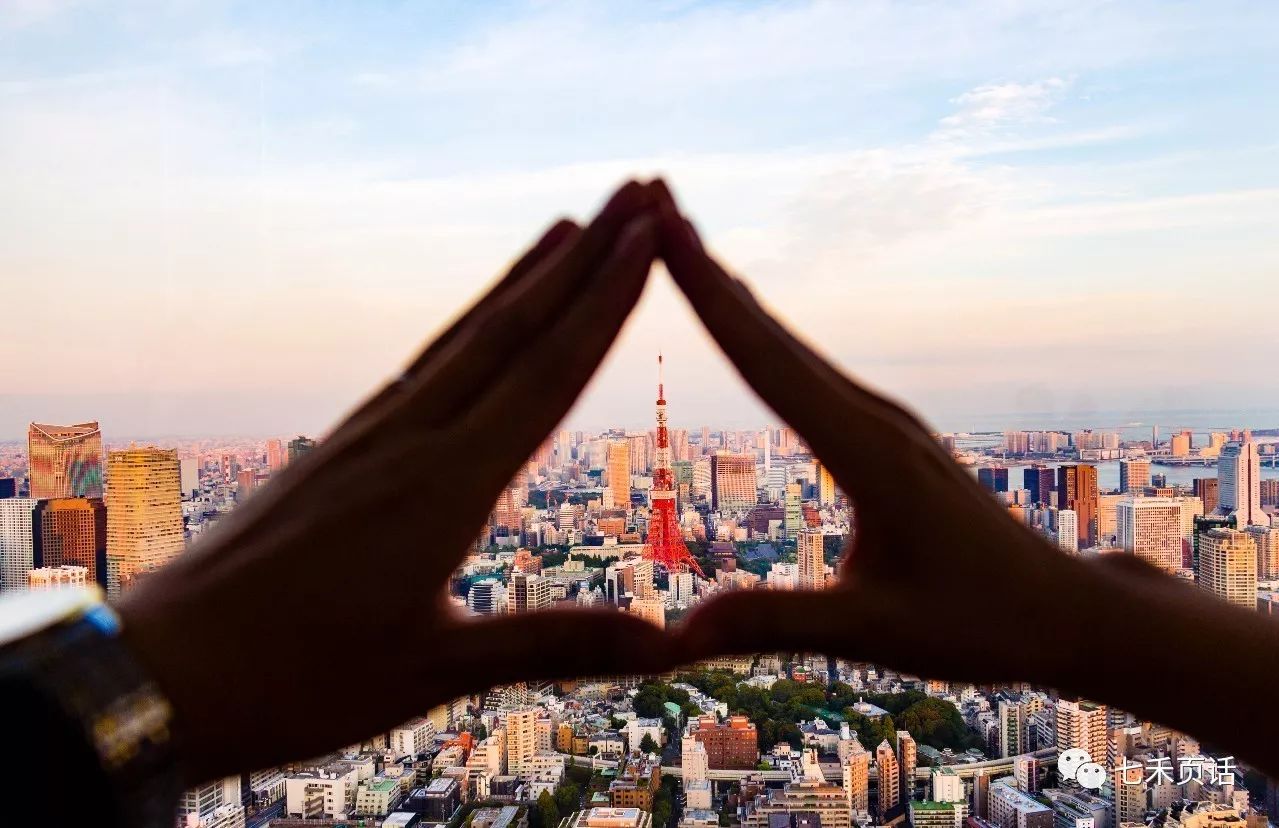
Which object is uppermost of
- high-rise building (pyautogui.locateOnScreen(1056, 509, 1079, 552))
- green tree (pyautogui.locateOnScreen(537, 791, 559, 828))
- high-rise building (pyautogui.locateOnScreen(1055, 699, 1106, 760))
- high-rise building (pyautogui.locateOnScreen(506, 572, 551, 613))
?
high-rise building (pyautogui.locateOnScreen(1056, 509, 1079, 552))

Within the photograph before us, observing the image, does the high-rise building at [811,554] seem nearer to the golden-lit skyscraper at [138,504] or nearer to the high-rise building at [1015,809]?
the high-rise building at [1015,809]

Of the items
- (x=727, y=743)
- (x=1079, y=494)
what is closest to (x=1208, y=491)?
(x=1079, y=494)

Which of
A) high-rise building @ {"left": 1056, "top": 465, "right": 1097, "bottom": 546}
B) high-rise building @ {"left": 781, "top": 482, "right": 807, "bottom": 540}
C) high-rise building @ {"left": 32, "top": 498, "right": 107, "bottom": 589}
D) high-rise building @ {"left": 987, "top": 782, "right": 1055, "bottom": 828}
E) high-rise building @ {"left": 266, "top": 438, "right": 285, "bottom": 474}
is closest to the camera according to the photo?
high-rise building @ {"left": 266, "top": 438, "right": 285, "bottom": 474}

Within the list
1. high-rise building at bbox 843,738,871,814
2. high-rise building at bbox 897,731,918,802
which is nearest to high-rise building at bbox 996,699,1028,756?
high-rise building at bbox 897,731,918,802

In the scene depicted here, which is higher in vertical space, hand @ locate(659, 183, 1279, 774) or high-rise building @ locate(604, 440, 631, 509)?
hand @ locate(659, 183, 1279, 774)

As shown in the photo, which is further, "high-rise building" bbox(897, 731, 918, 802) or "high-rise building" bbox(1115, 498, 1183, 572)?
"high-rise building" bbox(1115, 498, 1183, 572)

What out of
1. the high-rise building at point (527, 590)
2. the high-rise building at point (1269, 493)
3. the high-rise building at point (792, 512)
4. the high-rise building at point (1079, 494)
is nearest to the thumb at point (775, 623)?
the high-rise building at point (527, 590)

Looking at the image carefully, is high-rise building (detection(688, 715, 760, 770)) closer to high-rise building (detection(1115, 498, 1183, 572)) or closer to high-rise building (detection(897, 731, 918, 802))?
high-rise building (detection(897, 731, 918, 802))
